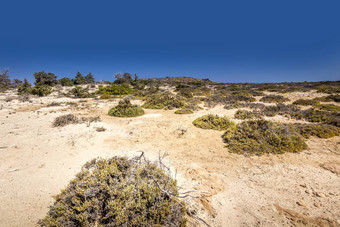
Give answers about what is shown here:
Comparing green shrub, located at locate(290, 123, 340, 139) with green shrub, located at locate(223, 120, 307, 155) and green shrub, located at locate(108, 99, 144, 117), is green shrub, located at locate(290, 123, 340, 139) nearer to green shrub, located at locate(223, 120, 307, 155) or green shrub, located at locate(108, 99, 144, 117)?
green shrub, located at locate(223, 120, 307, 155)

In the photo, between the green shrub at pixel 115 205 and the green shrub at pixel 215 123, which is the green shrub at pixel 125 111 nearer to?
the green shrub at pixel 215 123

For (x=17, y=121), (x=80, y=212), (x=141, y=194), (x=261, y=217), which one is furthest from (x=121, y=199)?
(x=17, y=121)

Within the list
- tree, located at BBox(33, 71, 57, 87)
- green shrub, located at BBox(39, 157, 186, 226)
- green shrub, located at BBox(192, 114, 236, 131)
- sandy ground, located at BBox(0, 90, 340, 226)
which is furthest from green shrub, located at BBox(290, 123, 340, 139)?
tree, located at BBox(33, 71, 57, 87)

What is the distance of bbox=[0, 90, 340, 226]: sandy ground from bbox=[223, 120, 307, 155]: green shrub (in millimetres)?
321

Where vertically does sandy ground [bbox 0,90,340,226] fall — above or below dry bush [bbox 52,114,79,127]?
below

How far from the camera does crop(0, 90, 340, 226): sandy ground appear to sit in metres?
3.03

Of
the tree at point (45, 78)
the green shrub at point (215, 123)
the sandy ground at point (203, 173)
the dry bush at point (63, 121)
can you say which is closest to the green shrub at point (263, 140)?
the sandy ground at point (203, 173)

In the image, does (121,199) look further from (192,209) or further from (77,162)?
(77,162)

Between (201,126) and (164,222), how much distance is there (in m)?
6.40

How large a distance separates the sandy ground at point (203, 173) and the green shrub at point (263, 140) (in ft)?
1.05

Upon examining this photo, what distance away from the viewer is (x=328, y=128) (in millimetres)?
6961

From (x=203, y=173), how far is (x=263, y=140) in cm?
335

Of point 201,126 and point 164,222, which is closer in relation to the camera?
point 164,222

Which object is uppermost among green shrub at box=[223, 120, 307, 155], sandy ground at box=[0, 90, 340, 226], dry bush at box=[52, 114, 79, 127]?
dry bush at box=[52, 114, 79, 127]
